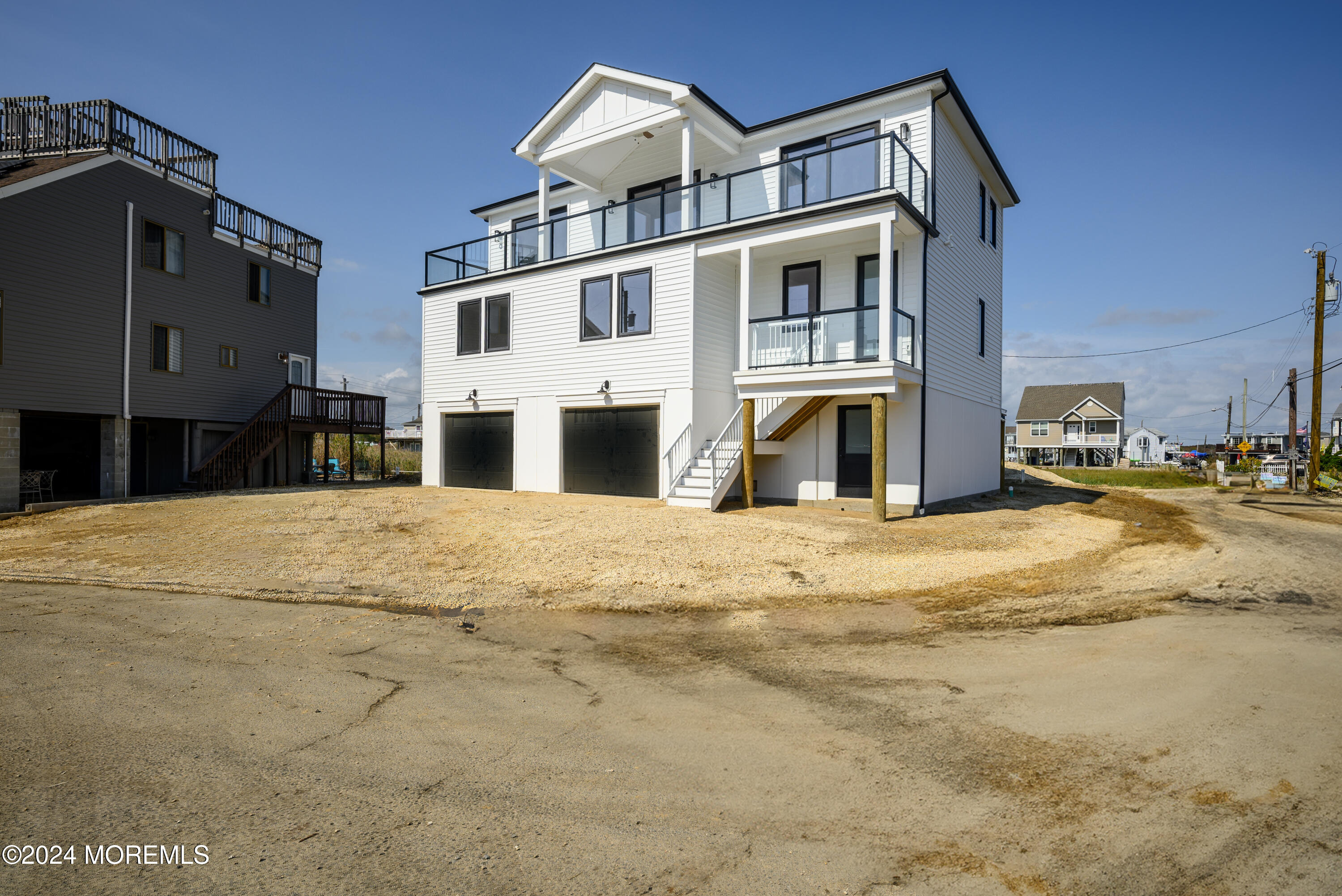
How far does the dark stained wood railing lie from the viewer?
21.0m

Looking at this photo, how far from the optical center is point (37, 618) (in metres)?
7.34

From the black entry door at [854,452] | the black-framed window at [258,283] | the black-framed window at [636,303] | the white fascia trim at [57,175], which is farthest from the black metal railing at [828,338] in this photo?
the black-framed window at [258,283]

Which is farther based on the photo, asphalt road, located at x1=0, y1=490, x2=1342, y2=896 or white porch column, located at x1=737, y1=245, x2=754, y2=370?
white porch column, located at x1=737, y1=245, x2=754, y2=370

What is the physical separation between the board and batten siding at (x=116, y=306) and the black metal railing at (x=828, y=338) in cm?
1749

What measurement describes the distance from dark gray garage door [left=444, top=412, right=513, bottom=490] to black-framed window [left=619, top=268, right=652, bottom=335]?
4797 mm

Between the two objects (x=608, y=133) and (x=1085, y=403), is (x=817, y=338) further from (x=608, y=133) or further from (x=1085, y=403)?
(x=1085, y=403)

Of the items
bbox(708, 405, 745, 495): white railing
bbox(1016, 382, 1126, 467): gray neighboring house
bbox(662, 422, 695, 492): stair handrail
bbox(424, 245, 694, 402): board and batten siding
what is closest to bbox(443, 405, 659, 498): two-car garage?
bbox(424, 245, 694, 402): board and batten siding

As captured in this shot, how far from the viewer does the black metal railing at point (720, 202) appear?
52.0 feet

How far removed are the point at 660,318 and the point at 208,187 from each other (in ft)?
53.1

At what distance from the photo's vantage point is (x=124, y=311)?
1978 cm

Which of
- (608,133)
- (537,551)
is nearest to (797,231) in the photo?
(608,133)

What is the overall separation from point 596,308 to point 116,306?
525 inches

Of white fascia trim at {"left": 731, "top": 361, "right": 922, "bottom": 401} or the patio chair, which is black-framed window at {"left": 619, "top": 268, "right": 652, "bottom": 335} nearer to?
white fascia trim at {"left": 731, "top": 361, "right": 922, "bottom": 401}

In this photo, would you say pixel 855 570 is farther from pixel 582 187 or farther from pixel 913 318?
pixel 582 187
